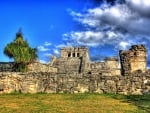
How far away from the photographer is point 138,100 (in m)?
22.7

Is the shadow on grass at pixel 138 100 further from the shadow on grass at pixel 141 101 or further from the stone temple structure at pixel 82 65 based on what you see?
the stone temple structure at pixel 82 65

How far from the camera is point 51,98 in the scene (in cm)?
2323

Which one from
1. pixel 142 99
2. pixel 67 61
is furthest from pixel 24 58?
pixel 67 61

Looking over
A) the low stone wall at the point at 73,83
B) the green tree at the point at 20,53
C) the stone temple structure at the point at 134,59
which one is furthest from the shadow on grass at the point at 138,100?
the green tree at the point at 20,53

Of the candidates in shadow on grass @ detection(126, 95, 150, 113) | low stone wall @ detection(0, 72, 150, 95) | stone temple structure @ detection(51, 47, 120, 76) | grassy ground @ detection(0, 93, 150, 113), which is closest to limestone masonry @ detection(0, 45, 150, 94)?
low stone wall @ detection(0, 72, 150, 95)

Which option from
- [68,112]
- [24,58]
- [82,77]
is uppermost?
[24,58]

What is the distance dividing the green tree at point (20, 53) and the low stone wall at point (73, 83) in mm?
8118

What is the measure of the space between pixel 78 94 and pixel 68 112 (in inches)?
303

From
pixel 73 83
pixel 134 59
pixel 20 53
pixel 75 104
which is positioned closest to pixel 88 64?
pixel 20 53

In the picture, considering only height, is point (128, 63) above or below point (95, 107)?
above

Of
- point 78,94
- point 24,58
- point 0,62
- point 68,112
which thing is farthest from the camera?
point 0,62

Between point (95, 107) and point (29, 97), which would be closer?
point (95, 107)

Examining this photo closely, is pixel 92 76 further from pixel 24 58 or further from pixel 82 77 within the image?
pixel 24 58

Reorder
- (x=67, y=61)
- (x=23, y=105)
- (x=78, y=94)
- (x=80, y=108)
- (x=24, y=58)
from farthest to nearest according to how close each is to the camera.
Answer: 1. (x=67, y=61)
2. (x=24, y=58)
3. (x=78, y=94)
4. (x=23, y=105)
5. (x=80, y=108)
